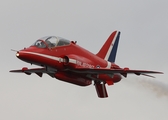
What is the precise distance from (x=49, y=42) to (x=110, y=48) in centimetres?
1122

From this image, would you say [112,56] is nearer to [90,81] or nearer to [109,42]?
[109,42]

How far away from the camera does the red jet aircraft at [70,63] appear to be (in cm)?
4019

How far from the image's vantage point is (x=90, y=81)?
149 feet

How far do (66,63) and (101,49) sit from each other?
9133 millimetres

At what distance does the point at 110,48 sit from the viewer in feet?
167

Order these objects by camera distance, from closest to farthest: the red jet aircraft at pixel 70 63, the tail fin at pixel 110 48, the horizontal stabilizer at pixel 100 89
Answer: the red jet aircraft at pixel 70 63 < the horizontal stabilizer at pixel 100 89 < the tail fin at pixel 110 48

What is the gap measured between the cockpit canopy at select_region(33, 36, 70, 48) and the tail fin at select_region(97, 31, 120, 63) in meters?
8.39

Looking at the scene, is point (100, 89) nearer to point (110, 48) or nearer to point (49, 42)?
point (110, 48)

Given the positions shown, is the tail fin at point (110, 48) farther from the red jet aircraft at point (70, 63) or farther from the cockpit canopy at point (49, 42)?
the cockpit canopy at point (49, 42)

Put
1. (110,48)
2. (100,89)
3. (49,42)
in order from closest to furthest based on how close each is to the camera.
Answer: (49,42), (100,89), (110,48)

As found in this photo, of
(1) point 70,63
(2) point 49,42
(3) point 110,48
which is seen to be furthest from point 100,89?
(2) point 49,42

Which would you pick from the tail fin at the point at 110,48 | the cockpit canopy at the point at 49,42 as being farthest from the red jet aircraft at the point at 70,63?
the tail fin at the point at 110,48

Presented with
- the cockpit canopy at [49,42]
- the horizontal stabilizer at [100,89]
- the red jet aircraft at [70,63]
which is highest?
the cockpit canopy at [49,42]

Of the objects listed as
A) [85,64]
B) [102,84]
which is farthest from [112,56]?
[85,64]
